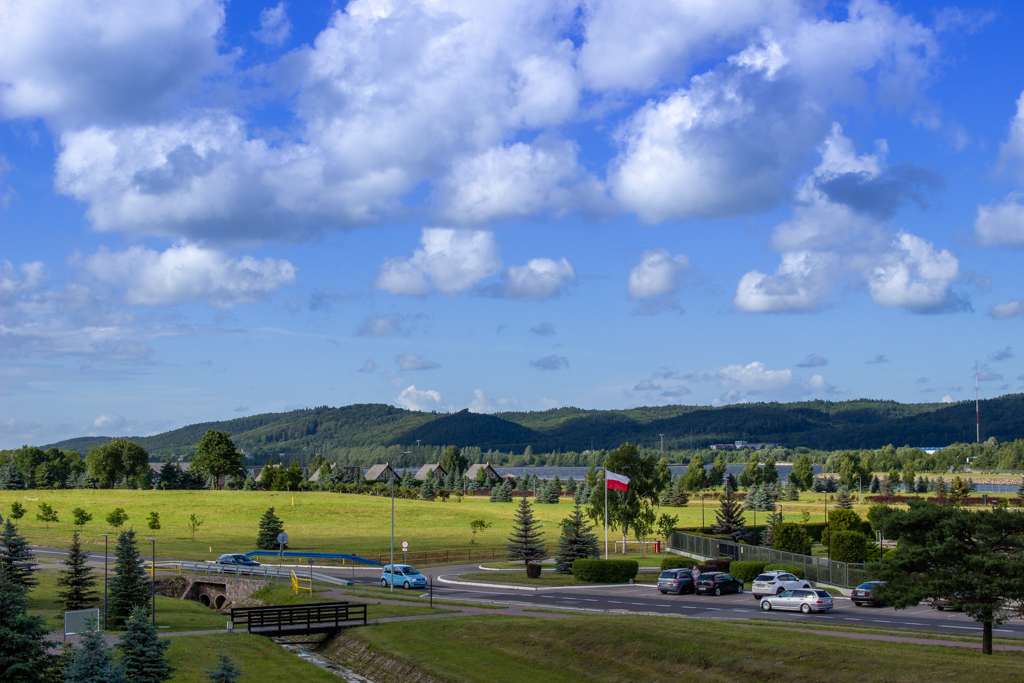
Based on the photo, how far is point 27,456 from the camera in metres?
172

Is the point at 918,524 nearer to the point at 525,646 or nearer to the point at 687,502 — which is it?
the point at 525,646

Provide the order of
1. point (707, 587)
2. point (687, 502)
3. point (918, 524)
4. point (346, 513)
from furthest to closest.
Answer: point (687, 502), point (346, 513), point (707, 587), point (918, 524)

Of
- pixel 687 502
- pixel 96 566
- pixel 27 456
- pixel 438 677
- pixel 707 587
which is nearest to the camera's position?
pixel 438 677

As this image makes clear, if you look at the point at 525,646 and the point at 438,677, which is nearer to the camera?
the point at 438,677

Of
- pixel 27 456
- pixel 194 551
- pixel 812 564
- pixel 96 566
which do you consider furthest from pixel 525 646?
pixel 27 456

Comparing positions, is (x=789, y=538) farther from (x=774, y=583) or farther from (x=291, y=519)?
(x=291, y=519)

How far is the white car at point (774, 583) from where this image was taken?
48781 millimetres

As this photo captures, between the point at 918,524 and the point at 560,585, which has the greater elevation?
the point at 918,524

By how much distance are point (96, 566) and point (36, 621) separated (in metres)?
51.8

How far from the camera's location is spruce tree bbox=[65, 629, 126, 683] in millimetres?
19281

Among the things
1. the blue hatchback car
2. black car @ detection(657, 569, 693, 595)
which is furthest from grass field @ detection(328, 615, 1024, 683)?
the blue hatchback car

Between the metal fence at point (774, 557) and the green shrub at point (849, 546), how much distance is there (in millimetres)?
3414

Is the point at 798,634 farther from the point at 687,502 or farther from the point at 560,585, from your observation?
the point at 687,502

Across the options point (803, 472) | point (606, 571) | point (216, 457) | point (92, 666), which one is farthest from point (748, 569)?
point (803, 472)
